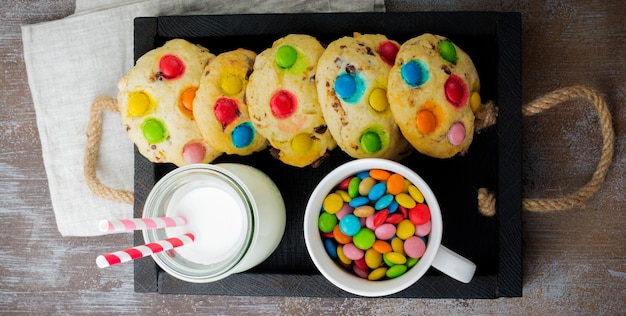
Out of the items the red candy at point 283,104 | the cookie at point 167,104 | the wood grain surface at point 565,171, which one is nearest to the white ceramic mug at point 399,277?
the red candy at point 283,104

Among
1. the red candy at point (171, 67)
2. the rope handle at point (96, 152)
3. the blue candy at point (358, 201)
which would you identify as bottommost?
the rope handle at point (96, 152)

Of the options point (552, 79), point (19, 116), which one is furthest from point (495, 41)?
point (19, 116)

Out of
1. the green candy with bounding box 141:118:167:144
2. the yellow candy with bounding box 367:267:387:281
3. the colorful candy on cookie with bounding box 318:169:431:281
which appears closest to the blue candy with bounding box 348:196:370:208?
the colorful candy on cookie with bounding box 318:169:431:281

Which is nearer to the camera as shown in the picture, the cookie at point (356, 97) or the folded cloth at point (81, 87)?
the cookie at point (356, 97)

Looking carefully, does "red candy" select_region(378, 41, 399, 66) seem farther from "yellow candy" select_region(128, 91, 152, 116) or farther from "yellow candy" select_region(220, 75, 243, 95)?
"yellow candy" select_region(128, 91, 152, 116)

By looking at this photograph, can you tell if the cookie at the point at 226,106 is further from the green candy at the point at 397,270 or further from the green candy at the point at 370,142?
the green candy at the point at 397,270
